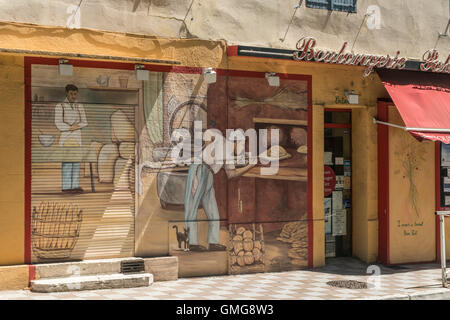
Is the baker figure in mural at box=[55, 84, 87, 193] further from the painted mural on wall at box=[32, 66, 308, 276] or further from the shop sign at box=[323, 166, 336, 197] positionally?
the shop sign at box=[323, 166, 336, 197]

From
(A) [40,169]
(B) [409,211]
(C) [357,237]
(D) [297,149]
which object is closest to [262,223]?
(D) [297,149]

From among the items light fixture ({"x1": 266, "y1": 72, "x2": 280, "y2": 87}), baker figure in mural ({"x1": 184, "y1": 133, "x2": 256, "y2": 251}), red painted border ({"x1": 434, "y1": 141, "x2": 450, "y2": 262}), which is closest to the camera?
baker figure in mural ({"x1": 184, "y1": 133, "x2": 256, "y2": 251})

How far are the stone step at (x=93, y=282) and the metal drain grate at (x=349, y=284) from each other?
317cm

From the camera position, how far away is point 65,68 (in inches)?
408

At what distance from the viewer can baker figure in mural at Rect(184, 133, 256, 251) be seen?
37.2 feet

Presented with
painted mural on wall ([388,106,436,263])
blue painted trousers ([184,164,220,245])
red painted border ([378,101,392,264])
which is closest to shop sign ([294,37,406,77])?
red painted border ([378,101,392,264])

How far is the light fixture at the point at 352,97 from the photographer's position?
12.8 m

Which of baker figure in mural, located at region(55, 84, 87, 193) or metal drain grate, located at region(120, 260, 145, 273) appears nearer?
baker figure in mural, located at region(55, 84, 87, 193)

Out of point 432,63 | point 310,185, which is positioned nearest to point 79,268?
point 310,185

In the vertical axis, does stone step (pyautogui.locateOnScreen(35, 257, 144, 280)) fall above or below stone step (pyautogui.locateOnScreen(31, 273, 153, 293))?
above

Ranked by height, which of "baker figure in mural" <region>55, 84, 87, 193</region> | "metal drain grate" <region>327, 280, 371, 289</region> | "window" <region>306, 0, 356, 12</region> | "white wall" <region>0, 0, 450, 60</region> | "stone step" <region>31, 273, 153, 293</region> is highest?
"window" <region>306, 0, 356, 12</region>

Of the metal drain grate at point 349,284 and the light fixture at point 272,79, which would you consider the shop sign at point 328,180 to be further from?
Answer: the metal drain grate at point 349,284

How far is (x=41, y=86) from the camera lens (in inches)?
404

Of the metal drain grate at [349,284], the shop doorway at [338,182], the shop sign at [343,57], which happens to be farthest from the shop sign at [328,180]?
the metal drain grate at [349,284]
